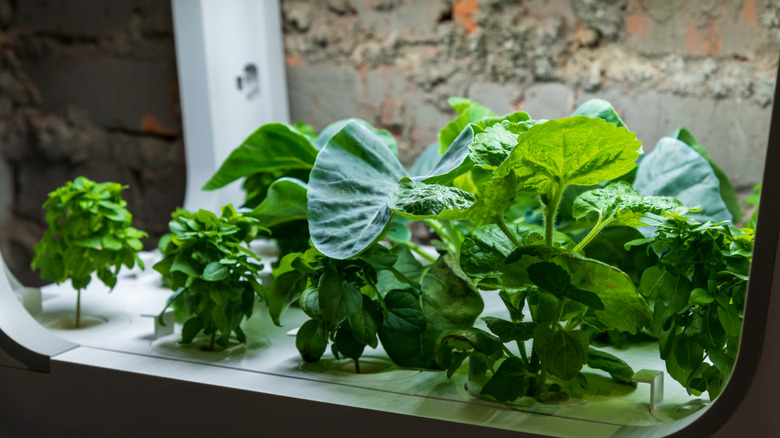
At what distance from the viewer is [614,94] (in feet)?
4.60

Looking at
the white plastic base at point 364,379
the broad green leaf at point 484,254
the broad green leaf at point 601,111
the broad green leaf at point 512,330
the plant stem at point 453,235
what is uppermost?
the broad green leaf at point 601,111

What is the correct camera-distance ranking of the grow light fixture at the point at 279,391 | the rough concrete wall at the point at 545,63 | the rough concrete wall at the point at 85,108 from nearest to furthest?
the grow light fixture at the point at 279,391, the rough concrete wall at the point at 545,63, the rough concrete wall at the point at 85,108

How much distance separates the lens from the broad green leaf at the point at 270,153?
871 mm

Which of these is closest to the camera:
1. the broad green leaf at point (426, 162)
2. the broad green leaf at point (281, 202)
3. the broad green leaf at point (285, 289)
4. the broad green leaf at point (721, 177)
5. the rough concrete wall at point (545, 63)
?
the broad green leaf at point (285, 289)

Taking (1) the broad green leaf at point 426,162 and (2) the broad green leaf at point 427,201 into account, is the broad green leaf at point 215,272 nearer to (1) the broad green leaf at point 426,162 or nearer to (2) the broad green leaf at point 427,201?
(2) the broad green leaf at point 427,201

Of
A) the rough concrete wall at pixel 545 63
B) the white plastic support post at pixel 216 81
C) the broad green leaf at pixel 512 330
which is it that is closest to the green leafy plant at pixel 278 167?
the broad green leaf at pixel 512 330

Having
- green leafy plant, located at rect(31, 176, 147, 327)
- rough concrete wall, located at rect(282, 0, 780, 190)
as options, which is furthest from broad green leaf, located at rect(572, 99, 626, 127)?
rough concrete wall, located at rect(282, 0, 780, 190)

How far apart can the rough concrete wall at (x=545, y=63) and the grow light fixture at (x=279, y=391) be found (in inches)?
25.9

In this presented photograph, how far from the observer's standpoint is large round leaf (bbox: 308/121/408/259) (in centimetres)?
61

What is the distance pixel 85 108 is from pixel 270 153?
3.44 ft

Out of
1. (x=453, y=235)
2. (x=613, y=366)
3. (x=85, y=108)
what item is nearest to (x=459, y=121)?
(x=453, y=235)

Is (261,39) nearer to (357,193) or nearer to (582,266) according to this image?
(357,193)

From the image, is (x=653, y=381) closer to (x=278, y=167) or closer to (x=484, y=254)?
(x=484, y=254)

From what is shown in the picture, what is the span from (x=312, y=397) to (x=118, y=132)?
4.30 ft
